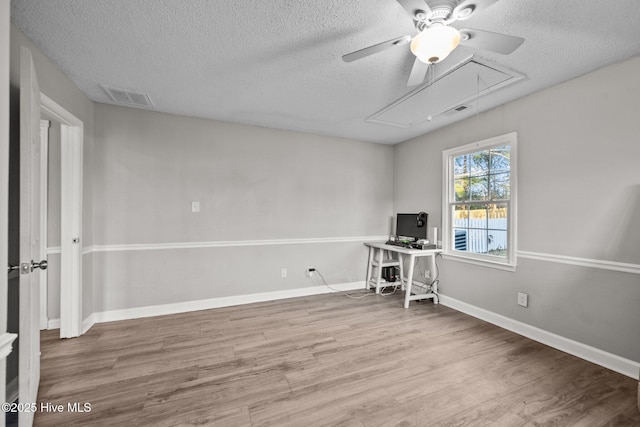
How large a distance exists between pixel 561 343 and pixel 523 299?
16.6 inches

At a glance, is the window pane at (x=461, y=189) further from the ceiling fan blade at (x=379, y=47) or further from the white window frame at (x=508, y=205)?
the ceiling fan blade at (x=379, y=47)

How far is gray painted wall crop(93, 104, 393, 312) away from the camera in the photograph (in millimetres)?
2867

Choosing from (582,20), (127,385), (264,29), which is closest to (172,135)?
(264,29)

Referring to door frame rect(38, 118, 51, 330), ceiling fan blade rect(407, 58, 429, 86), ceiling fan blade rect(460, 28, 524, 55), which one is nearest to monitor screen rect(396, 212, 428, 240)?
ceiling fan blade rect(407, 58, 429, 86)

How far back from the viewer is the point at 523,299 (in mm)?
2580

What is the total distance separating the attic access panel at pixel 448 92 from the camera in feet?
7.04

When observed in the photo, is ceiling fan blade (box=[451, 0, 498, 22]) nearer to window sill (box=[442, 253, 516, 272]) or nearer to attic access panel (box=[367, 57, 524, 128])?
attic access panel (box=[367, 57, 524, 128])

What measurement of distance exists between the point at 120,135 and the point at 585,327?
476cm

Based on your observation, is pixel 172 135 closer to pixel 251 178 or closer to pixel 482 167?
pixel 251 178

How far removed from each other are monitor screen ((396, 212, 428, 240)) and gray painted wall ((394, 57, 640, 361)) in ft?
2.91

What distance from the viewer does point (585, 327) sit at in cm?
217

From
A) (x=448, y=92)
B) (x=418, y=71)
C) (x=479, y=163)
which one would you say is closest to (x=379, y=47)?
(x=418, y=71)

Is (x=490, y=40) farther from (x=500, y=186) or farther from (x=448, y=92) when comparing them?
(x=500, y=186)

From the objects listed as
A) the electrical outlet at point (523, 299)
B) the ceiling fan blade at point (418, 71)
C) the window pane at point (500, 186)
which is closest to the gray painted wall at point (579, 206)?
the electrical outlet at point (523, 299)
